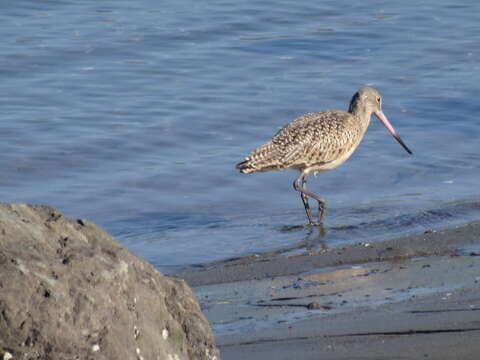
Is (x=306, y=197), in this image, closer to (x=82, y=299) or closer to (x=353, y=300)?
Answer: (x=353, y=300)

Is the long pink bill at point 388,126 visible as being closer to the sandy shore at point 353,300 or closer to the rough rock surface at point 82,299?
the sandy shore at point 353,300

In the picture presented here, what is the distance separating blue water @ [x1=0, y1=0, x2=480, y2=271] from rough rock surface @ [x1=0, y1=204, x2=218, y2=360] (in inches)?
122

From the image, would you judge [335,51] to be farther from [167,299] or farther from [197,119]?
[167,299]

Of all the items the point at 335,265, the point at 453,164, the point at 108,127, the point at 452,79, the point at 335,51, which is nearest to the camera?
the point at 335,265

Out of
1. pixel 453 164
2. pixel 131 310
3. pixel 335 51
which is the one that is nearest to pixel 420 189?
pixel 453 164

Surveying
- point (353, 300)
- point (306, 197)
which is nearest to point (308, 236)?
point (306, 197)

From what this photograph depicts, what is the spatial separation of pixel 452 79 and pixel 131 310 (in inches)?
370

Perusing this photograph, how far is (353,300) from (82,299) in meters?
2.25

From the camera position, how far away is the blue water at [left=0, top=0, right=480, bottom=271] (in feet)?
27.7

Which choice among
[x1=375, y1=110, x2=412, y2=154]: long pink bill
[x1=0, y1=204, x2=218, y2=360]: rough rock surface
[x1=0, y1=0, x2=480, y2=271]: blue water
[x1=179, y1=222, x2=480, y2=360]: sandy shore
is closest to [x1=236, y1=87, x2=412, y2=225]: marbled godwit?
[x1=0, y1=0, x2=480, y2=271]: blue water

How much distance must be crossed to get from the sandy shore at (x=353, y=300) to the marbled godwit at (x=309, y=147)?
55.2 inches

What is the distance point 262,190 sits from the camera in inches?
367

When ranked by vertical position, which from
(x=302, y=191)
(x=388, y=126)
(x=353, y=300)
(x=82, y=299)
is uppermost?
(x=82, y=299)

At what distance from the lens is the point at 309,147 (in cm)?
873
